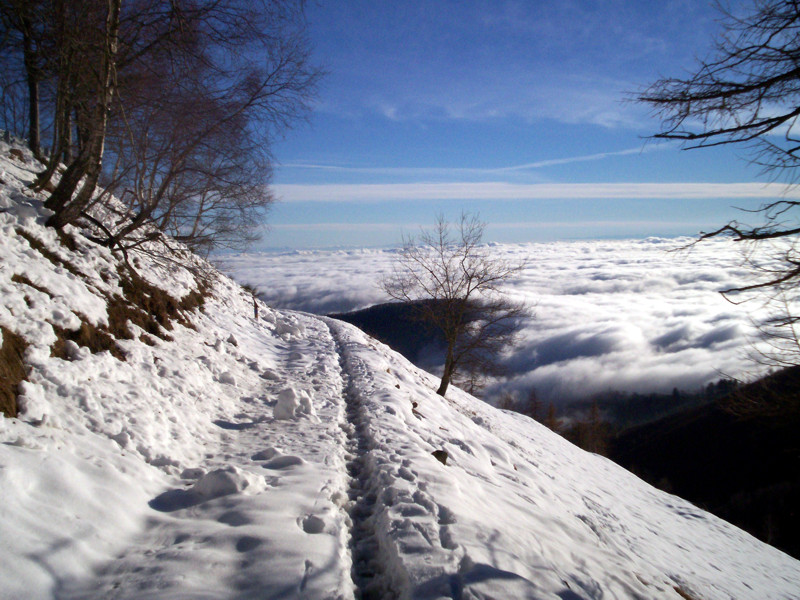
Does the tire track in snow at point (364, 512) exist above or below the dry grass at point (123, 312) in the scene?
below

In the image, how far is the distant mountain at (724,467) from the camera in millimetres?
43406

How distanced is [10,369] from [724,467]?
75483 mm

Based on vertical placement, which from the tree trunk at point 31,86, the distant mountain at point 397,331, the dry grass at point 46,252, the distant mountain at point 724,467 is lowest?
the distant mountain at point 724,467

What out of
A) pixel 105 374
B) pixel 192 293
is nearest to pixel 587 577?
pixel 105 374

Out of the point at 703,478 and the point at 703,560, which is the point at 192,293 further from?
the point at 703,478

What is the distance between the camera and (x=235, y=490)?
172 inches

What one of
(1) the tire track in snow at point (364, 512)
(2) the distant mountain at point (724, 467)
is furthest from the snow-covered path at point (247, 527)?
(2) the distant mountain at point (724, 467)

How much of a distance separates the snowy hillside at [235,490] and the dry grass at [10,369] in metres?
0.07

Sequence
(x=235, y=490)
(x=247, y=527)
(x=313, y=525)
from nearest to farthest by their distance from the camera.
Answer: (x=247, y=527) → (x=313, y=525) → (x=235, y=490)

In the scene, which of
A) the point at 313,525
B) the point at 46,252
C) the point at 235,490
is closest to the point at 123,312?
the point at 46,252

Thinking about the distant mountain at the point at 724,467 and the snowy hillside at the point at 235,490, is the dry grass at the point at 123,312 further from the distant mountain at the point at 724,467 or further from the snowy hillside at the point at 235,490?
the distant mountain at the point at 724,467

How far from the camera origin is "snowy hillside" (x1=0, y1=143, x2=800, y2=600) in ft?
10.3

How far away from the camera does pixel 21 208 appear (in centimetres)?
636

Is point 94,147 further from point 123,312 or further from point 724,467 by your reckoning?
point 724,467
